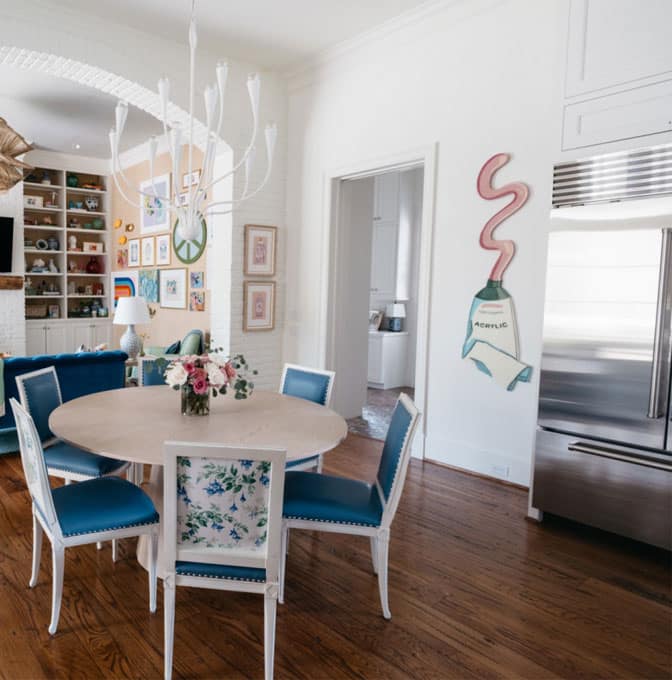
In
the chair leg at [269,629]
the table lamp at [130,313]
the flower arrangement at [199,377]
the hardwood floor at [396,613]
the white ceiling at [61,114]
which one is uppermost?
the white ceiling at [61,114]

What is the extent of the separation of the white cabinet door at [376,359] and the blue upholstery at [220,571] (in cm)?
544

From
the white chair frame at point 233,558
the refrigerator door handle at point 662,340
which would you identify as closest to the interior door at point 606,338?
the refrigerator door handle at point 662,340

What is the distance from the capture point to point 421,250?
4328mm

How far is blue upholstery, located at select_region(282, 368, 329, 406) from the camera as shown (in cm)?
316

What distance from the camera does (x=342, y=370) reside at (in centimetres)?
531

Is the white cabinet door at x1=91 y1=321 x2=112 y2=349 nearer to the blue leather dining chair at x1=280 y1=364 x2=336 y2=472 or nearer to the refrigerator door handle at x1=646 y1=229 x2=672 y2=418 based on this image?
the blue leather dining chair at x1=280 y1=364 x2=336 y2=472

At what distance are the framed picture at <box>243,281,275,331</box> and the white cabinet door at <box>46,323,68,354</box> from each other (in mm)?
4485

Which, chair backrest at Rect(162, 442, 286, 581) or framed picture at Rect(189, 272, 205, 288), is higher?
framed picture at Rect(189, 272, 205, 288)

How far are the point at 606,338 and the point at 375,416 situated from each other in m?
3.08

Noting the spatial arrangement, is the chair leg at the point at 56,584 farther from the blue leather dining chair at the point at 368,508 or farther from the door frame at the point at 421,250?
the door frame at the point at 421,250

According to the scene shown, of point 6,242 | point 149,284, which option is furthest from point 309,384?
point 6,242

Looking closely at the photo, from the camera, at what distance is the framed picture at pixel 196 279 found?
257 inches

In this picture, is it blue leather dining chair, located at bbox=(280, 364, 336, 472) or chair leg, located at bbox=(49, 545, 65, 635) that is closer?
chair leg, located at bbox=(49, 545, 65, 635)

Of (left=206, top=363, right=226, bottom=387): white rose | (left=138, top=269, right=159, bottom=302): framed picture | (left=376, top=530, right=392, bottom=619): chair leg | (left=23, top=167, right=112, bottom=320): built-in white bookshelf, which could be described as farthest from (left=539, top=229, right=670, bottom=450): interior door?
(left=23, top=167, right=112, bottom=320): built-in white bookshelf
